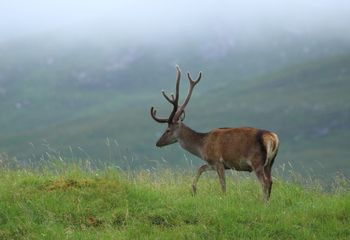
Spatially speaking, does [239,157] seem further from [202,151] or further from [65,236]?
[65,236]

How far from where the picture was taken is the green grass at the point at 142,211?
1014 cm

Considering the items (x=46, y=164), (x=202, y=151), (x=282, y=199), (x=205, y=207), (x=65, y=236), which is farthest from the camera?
(x=202, y=151)

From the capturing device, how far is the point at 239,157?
530 inches

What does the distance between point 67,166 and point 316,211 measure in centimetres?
449

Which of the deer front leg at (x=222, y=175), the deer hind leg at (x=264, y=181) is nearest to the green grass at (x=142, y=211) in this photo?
the deer hind leg at (x=264, y=181)

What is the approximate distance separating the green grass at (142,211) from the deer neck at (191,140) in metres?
2.37

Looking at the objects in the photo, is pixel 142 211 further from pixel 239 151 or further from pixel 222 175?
pixel 239 151

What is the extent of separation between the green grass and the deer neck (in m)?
2.37

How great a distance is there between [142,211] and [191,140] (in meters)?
4.62

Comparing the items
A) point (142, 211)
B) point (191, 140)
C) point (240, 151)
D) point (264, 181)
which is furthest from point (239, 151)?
point (142, 211)

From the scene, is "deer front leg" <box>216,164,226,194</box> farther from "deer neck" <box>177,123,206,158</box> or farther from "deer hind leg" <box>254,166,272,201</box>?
"deer neck" <box>177,123,206,158</box>

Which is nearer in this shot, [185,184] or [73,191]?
[73,191]

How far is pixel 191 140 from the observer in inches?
604

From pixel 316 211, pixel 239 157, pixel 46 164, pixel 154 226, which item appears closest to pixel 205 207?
pixel 154 226
